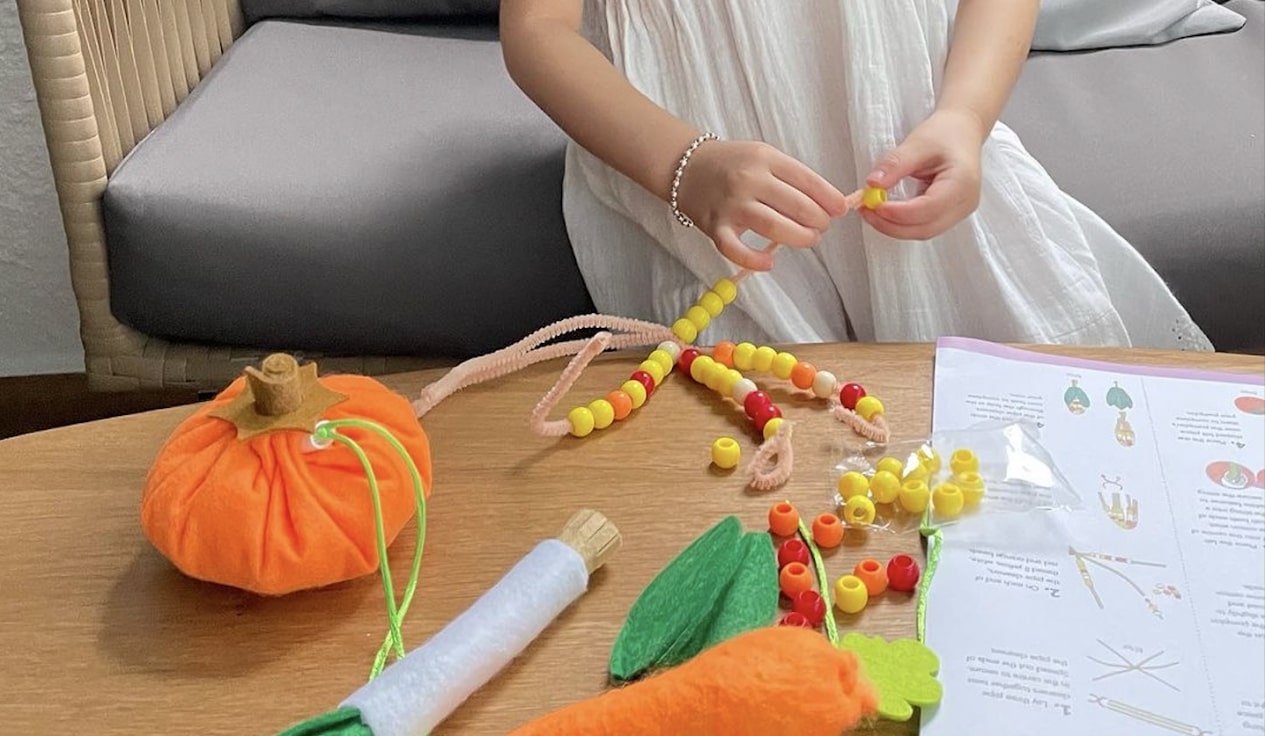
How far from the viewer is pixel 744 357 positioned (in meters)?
0.68

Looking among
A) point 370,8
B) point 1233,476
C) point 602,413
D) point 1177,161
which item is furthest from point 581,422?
point 370,8

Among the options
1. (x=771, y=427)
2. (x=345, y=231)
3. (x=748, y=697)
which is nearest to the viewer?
(x=748, y=697)

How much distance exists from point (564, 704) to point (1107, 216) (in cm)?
73

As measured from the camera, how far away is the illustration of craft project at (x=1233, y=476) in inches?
23.0

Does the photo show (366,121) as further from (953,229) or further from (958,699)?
(958,699)

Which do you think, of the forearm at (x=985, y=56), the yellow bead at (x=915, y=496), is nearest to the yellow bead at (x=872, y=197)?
the forearm at (x=985, y=56)

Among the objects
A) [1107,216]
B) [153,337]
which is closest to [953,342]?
[1107,216]

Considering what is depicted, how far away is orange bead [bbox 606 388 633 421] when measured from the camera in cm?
65

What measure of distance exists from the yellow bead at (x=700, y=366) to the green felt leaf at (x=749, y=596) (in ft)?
0.48

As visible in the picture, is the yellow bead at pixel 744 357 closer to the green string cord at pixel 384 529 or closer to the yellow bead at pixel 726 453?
the yellow bead at pixel 726 453

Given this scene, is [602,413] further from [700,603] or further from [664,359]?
[700,603]

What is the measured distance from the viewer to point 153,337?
3.61 ft

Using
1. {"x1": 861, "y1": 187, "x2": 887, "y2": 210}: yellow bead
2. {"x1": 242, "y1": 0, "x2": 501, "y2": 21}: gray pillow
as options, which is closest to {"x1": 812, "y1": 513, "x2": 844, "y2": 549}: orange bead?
{"x1": 861, "y1": 187, "x2": 887, "y2": 210}: yellow bead

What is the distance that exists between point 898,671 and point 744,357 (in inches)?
9.7
